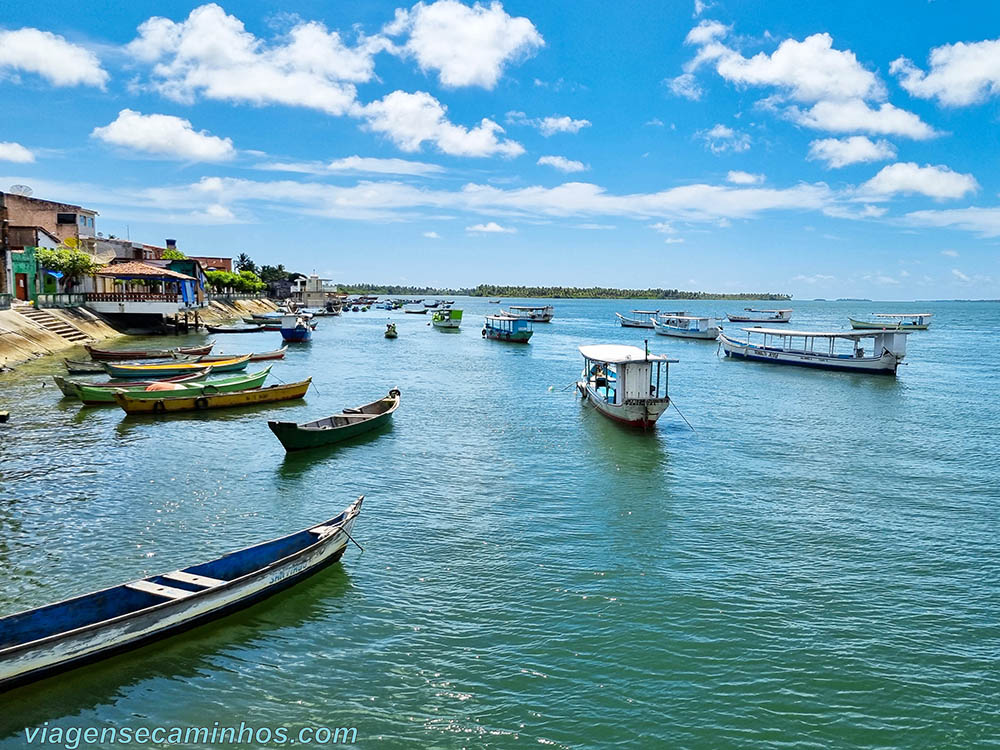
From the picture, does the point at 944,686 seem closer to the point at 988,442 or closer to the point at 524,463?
the point at 524,463

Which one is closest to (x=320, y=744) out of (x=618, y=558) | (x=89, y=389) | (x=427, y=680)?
(x=427, y=680)

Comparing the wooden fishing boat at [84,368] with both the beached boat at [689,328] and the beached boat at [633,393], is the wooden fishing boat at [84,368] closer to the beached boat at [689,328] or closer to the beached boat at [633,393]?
the beached boat at [633,393]

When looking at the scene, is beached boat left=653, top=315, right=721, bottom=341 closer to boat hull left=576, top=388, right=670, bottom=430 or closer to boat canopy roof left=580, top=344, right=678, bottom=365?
boat canopy roof left=580, top=344, right=678, bottom=365

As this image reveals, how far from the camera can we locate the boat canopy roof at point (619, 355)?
98.3ft

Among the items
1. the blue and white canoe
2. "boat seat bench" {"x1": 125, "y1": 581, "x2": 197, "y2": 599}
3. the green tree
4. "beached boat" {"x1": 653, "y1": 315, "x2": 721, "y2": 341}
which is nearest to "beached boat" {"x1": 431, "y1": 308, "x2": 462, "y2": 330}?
"beached boat" {"x1": 653, "y1": 315, "x2": 721, "y2": 341}

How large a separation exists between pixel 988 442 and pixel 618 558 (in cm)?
2234

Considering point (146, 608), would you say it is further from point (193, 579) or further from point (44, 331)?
point (44, 331)

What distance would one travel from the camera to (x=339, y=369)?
5175 cm

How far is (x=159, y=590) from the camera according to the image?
38.5 ft

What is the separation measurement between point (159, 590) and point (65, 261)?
192 ft

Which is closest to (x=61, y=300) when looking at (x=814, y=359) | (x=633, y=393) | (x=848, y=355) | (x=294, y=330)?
(x=294, y=330)

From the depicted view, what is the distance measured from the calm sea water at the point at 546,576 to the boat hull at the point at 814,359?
2005cm

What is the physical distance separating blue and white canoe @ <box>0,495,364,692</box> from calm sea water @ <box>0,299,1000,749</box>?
462mm

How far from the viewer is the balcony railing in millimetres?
56938
